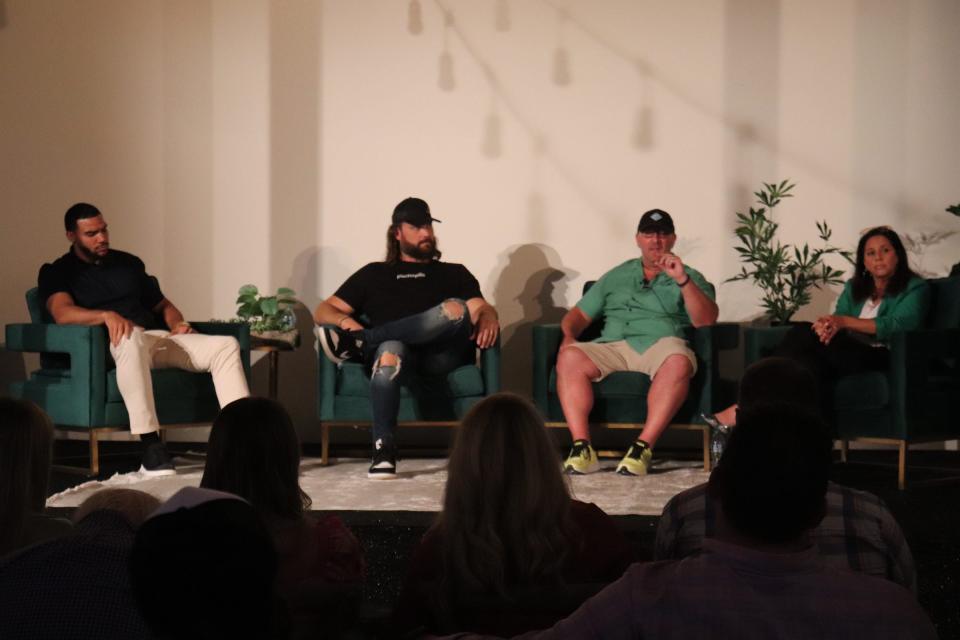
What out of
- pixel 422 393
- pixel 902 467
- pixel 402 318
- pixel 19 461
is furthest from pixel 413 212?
pixel 19 461

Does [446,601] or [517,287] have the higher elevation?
[517,287]

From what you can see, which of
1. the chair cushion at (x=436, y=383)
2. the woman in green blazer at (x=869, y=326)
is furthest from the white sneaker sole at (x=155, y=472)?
the woman in green blazer at (x=869, y=326)

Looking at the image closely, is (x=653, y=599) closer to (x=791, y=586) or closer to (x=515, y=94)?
(x=791, y=586)

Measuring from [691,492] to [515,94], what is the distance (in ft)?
14.3

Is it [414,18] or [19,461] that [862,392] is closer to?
[414,18]

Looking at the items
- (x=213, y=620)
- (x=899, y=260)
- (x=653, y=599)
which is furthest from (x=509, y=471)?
(x=899, y=260)

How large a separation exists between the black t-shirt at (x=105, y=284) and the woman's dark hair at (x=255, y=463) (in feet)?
11.2

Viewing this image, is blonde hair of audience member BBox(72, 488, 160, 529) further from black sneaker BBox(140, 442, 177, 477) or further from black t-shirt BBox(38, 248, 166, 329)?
black t-shirt BBox(38, 248, 166, 329)

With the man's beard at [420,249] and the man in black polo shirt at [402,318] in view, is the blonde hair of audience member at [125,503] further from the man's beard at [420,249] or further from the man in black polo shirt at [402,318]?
the man's beard at [420,249]

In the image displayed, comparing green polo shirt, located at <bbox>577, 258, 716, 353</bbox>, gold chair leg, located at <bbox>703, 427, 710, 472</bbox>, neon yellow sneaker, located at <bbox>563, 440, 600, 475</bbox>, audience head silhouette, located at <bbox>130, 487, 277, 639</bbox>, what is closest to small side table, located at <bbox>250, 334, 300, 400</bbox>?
green polo shirt, located at <bbox>577, 258, 716, 353</bbox>

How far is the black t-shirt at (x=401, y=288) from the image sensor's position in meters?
5.23

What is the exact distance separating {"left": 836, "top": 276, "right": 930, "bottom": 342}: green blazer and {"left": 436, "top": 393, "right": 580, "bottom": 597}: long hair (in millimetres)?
3288

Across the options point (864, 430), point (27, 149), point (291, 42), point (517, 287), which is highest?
point (291, 42)

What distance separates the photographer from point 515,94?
5.94 m
